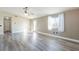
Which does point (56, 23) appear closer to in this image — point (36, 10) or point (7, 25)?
point (36, 10)

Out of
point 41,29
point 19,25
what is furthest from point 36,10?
point 19,25

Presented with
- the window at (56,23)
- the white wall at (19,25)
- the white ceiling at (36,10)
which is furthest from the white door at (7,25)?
the window at (56,23)

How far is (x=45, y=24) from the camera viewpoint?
246 cm

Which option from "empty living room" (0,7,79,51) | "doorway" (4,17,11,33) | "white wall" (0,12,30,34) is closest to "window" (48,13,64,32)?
"empty living room" (0,7,79,51)

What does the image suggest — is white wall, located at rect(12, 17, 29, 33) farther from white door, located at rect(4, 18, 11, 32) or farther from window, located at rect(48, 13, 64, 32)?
window, located at rect(48, 13, 64, 32)

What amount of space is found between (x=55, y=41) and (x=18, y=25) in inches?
41.1

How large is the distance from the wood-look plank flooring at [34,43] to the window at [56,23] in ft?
0.79

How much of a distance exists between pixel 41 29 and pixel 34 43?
396 mm

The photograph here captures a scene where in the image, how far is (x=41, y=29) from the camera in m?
2.47

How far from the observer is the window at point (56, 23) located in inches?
89.5

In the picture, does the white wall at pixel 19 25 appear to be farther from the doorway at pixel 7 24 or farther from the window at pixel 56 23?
the window at pixel 56 23
